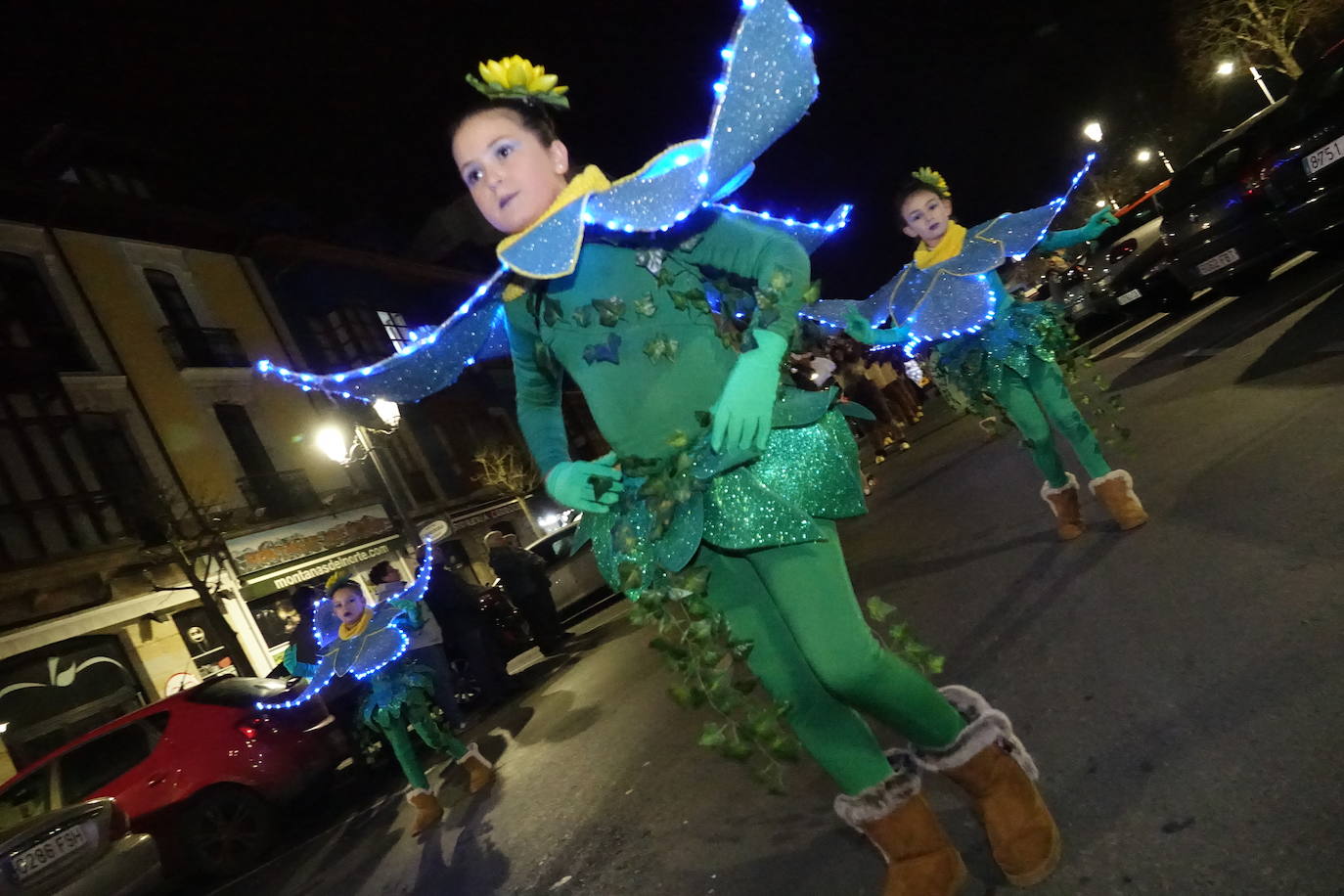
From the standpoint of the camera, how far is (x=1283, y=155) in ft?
21.9

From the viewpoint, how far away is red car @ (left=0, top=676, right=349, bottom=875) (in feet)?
19.0

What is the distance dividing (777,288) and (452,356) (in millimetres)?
991

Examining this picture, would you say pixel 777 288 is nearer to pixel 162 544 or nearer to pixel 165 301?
pixel 162 544

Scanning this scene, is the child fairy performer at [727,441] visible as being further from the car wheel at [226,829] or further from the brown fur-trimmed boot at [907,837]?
the car wheel at [226,829]

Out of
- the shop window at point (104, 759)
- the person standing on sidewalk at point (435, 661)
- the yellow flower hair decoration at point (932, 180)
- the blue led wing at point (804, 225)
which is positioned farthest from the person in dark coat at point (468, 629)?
the blue led wing at point (804, 225)

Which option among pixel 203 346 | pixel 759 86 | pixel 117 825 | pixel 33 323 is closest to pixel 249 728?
pixel 117 825

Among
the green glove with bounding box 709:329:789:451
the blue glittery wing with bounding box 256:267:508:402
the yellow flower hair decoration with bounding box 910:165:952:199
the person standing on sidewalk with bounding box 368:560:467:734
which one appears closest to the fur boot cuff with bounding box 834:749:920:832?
the green glove with bounding box 709:329:789:451

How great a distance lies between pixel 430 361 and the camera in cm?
229

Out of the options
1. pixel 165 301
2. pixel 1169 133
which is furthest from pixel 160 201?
pixel 1169 133

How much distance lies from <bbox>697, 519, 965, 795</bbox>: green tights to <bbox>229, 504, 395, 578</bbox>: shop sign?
62.7ft

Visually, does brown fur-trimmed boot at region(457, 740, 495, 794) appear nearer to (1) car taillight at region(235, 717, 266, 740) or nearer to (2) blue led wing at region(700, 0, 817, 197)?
(1) car taillight at region(235, 717, 266, 740)

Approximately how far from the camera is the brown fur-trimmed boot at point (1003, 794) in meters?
1.80

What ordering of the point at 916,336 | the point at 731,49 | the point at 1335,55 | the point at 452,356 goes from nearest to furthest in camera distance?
the point at 731,49
the point at 452,356
the point at 916,336
the point at 1335,55

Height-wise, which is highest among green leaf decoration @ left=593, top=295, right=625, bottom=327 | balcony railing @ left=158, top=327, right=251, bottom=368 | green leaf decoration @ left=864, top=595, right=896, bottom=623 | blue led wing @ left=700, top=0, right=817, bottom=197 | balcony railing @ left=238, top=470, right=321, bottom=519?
balcony railing @ left=158, top=327, right=251, bottom=368
